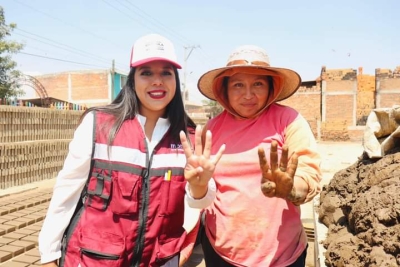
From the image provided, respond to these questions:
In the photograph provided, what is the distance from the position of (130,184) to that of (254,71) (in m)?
0.82

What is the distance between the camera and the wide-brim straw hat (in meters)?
1.74

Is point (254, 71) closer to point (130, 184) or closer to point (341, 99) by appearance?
point (130, 184)

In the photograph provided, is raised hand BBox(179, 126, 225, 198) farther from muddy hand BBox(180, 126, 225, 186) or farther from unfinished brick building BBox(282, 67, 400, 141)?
unfinished brick building BBox(282, 67, 400, 141)

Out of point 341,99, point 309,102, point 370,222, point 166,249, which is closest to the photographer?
point 166,249

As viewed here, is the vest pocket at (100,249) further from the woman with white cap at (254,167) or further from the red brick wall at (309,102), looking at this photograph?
the red brick wall at (309,102)

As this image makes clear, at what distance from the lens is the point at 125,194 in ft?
5.04

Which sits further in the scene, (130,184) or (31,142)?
(31,142)

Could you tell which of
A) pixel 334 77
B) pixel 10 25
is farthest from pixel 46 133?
pixel 334 77

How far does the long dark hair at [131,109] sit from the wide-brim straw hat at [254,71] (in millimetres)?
219

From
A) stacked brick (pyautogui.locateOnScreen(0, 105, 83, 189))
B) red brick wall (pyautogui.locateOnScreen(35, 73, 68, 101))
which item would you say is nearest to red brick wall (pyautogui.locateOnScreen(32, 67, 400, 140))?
stacked brick (pyautogui.locateOnScreen(0, 105, 83, 189))

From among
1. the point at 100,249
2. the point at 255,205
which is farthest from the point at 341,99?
the point at 100,249

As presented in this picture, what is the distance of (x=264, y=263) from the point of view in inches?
65.7

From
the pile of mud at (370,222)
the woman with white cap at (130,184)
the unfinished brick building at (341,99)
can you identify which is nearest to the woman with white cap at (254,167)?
the woman with white cap at (130,184)

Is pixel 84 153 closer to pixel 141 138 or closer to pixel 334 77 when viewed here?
pixel 141 138
